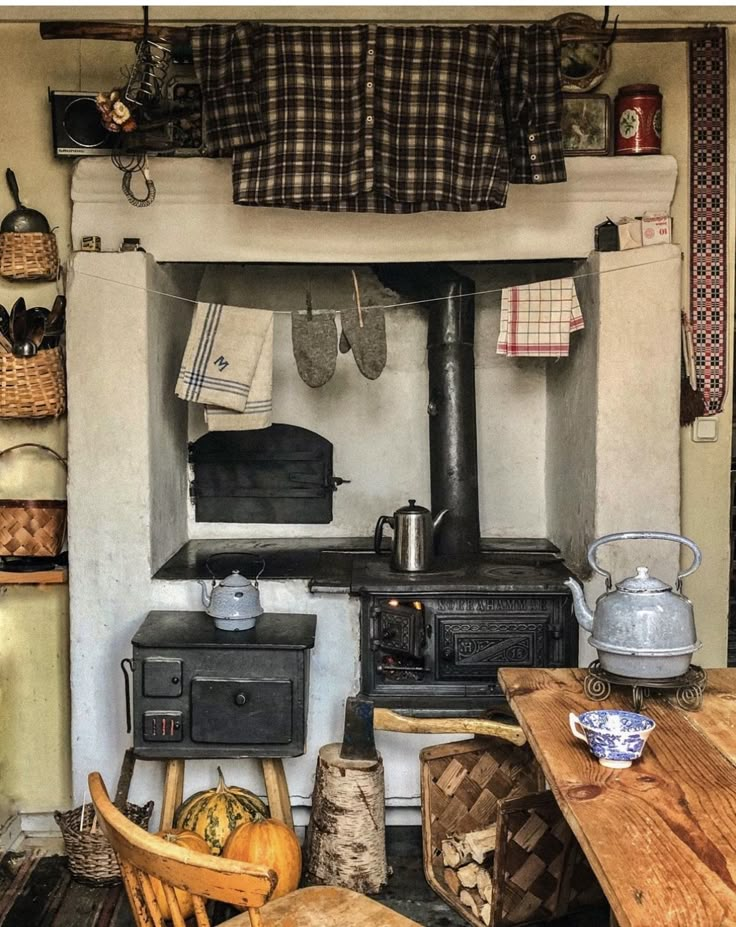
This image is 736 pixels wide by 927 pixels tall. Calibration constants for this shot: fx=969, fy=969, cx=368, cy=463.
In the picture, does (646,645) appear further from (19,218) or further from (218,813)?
(19,218)

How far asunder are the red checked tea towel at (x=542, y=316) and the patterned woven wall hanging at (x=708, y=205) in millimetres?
479

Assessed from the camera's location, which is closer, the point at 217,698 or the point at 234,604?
the point at 217,698

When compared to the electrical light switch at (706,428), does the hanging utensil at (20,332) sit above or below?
above

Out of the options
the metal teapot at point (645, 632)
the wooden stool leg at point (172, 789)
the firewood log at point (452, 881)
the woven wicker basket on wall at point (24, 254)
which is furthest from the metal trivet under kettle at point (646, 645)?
the woven wicker basket on wall at point (24, 254)

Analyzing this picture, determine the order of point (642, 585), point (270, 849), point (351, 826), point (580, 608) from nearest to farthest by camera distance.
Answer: point (642, 585) → point (580, 608) → point (270, 849) → point (351, 826)

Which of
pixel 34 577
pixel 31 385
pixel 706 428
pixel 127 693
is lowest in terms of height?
pixel 127 693

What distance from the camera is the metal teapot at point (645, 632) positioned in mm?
2352

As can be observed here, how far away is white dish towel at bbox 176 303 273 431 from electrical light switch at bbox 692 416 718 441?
168 centimetres

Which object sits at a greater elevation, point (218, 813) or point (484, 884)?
point (218, 813)

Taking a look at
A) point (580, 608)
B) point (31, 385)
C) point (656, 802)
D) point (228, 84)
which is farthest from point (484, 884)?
point (228, 84)

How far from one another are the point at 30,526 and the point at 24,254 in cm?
102

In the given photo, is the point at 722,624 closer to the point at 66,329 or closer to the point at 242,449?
the point at 242,449

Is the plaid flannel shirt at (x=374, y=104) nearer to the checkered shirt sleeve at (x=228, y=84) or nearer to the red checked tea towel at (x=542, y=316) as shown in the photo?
the checkered shirt sleeve at (x=228, y=84)

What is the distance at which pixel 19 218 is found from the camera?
364cm
